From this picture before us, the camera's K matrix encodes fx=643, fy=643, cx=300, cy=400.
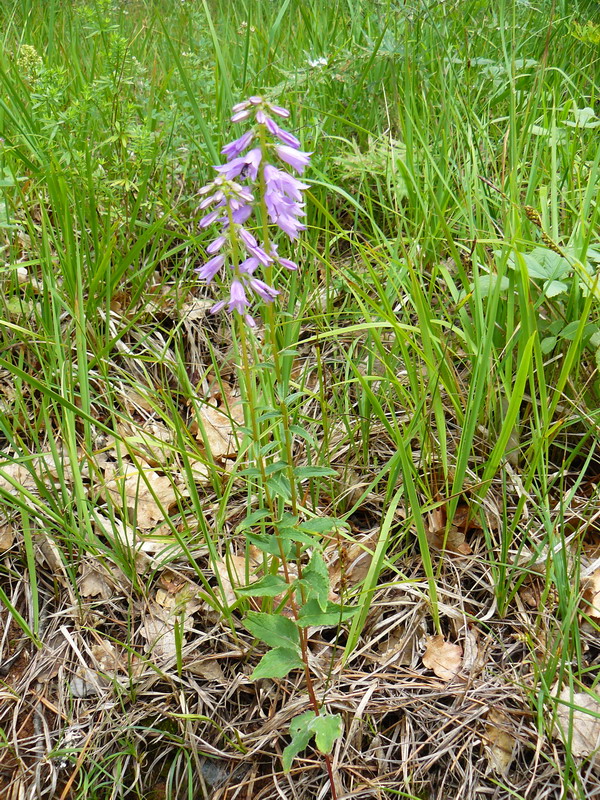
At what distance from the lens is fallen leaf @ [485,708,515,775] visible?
1.52 metres

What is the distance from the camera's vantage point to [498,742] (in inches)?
60.8

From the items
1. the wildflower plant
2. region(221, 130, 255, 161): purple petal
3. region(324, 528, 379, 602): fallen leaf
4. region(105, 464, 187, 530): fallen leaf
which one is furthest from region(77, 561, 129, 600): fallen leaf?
region(221, 130, 255, 161): purple petal

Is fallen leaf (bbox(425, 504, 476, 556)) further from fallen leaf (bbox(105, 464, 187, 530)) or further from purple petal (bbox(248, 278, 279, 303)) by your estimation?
purple petal (bbox(248, 278, 279, 303))

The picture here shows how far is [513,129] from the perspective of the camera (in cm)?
212

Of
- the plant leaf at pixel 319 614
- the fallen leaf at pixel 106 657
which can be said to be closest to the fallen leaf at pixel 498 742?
the plant leaf at pixel 319 614

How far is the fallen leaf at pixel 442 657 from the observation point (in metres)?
1.65

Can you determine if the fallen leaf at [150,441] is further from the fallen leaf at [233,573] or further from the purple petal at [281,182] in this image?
the purple petal at [281,182]

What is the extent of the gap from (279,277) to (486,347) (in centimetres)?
99

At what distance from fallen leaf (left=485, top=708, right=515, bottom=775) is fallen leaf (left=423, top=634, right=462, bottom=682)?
13cm

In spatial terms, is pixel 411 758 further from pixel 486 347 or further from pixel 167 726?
pixel 486 347

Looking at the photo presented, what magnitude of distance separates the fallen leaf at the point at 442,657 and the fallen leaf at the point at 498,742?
5.0 inches

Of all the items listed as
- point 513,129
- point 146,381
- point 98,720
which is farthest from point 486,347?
point 98,720

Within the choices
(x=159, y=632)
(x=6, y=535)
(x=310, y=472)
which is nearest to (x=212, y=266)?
(x=310, y=472)

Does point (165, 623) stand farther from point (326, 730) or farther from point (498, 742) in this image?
point (498, 742)
